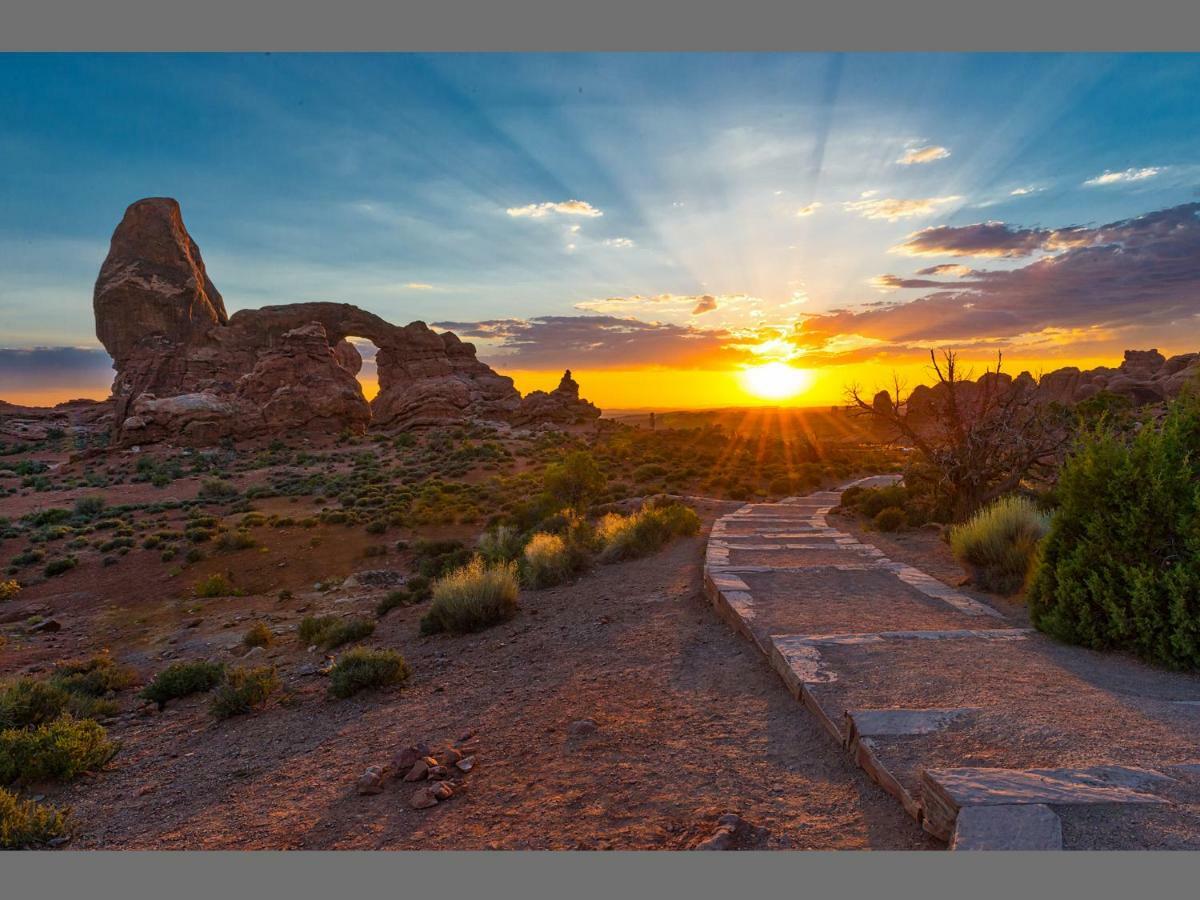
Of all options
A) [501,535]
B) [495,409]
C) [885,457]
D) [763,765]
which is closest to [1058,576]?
[763,765]

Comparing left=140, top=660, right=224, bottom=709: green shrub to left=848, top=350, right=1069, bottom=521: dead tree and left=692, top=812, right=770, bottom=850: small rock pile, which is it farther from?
left=848, top=350, right=1069, bottom=521: dead tree

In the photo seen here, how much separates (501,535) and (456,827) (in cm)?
1152

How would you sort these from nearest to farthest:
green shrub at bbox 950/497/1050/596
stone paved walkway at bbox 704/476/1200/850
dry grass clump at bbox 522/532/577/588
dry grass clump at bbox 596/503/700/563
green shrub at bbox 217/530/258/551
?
stone paved walkway at bbox 704/476/1200/850 → green shrub at bbox 950/497/1050/596 → dry grass clump at bbox 522/532/577/588 → dry grass clump at bbox 596/503/700/563 → green shrub at bbox 217/530/258/551

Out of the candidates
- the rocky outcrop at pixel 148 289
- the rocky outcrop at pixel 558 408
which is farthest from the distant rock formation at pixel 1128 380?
the rocky outcrop at pixel 148 289

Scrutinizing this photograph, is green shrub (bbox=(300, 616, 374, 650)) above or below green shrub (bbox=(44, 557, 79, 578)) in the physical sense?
above

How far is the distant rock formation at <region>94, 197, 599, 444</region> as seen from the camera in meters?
47.9

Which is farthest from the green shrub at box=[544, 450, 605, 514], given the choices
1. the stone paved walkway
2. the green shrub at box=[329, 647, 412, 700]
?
the green shrub at box=[329, 647, 412, 700]

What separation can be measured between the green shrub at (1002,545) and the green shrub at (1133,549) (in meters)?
1.84

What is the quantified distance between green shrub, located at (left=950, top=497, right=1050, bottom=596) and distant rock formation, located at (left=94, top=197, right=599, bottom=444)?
47.1 meters

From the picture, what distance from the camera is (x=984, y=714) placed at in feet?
13.9

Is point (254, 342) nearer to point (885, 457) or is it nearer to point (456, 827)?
point (885, 457)

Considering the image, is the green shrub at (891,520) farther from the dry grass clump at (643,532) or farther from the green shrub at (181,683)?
the green shrub at (181,683)

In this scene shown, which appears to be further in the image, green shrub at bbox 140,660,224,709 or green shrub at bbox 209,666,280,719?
green shrub at bbox 140,660,224,709

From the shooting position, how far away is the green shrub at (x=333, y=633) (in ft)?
32.4
